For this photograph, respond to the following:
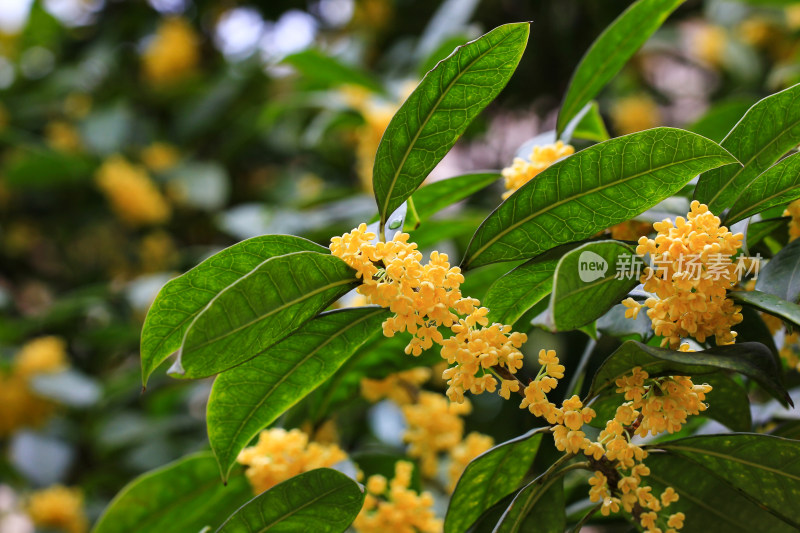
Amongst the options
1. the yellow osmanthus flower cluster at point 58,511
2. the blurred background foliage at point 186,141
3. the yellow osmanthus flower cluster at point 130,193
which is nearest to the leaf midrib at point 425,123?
the blurred background foliage at point 186,141

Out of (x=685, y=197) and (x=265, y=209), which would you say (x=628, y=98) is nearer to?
(x=265, y=209)

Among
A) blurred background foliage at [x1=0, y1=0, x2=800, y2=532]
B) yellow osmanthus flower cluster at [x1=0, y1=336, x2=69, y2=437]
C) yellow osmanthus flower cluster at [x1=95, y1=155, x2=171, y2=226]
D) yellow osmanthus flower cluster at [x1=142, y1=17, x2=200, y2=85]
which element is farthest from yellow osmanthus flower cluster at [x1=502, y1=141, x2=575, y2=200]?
yellow osmanthus flower cluster at [x1=142, y1=17, x2=200, y2=85]

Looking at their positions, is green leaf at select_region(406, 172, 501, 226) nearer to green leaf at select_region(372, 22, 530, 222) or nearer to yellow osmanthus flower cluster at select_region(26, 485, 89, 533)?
green leaf at select_region(372, 22, 530, 222)

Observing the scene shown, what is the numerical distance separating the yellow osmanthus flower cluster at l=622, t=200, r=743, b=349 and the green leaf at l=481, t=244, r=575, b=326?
0.08 m

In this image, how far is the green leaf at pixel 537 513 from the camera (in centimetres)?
54

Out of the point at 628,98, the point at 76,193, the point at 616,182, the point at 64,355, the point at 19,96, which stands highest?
the point at 19,96

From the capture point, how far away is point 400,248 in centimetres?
49

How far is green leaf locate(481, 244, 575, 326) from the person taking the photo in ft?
1.77

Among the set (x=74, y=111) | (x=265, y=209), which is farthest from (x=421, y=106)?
(x=74, y=111)

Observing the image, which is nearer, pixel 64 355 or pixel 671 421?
pixel 671 421

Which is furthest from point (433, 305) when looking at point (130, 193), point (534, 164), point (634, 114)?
point (130, 193)

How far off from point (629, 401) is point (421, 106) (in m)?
0.26

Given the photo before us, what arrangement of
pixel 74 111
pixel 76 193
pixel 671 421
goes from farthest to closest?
pixel 74 111, pixel 76 193, pixel 671 421

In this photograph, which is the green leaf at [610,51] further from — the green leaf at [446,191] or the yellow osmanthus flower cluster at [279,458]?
the yellow osmanthus flower cluster at [279,458]
